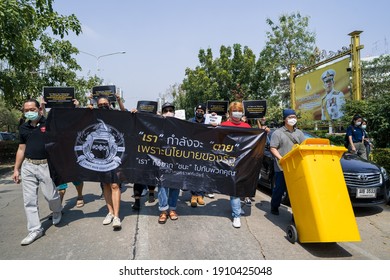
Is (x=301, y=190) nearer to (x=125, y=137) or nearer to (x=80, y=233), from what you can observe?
(x=125, y=137)

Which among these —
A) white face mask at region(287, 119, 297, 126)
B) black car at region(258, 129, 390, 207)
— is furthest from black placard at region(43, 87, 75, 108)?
black car at region(258, 129, 390, 207)

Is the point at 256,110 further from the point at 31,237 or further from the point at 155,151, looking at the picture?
the point at 31,237

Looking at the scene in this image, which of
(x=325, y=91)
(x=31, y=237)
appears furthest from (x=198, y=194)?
(x=325, y=91)

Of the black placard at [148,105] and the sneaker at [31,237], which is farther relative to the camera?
the black placard at [148,105]

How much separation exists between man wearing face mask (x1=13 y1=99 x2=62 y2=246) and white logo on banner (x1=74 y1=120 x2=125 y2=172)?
1.70 ft

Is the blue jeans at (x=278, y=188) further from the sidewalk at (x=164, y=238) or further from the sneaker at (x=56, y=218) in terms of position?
the sneaker at (x=56, y=218)

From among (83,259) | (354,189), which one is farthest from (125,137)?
(354,189)

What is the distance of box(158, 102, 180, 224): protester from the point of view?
184 inches

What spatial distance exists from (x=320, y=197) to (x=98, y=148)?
321 cm

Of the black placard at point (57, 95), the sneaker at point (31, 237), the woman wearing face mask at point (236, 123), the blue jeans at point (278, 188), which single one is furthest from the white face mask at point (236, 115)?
the black placard at point (57, 95)

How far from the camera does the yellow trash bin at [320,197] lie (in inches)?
137

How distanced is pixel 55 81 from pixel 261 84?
1678cm

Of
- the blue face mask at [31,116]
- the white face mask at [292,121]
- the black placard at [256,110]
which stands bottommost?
the white face mask at [292,121]

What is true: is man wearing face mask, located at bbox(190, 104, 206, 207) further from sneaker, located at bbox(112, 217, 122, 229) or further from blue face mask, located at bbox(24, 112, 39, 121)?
blue face mask, located at bbox(24, 112, 39, 121)
